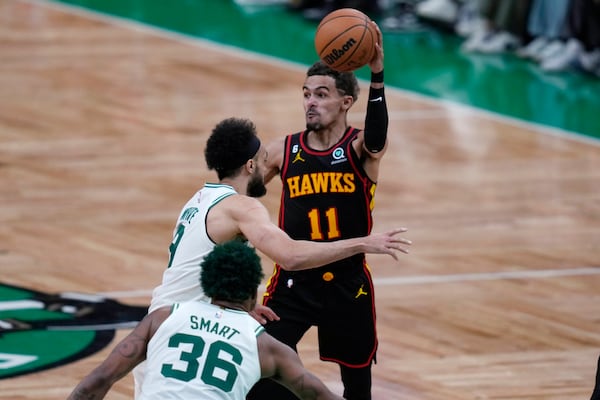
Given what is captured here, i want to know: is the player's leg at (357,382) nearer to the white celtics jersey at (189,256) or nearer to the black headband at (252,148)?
the white celtics jersey at (189,256)

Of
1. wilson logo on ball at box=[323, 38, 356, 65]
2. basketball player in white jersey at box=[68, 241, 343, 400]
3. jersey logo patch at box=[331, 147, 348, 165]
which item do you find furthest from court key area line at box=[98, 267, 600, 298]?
basketball player in white jersey at box=[68, 241, 343, 400]

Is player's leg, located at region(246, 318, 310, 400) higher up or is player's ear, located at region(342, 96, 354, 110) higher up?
player's ear, located at region(342, 96, 354, 110)

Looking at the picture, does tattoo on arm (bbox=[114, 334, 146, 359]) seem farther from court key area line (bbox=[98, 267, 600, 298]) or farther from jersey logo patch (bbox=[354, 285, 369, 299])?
court key area line (bbox=[98, 267, 600, 298])

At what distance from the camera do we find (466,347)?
8625mm

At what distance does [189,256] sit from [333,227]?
1.04m

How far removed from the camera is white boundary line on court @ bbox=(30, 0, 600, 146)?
539 inches

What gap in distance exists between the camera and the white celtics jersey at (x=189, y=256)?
19.2 ft

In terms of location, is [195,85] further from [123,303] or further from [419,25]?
[123,303]

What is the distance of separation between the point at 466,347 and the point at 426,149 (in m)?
4.55

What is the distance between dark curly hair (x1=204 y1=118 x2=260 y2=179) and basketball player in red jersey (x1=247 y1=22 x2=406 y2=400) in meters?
0.69

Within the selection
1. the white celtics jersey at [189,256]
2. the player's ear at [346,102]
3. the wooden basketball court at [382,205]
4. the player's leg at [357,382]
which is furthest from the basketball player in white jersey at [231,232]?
the wooden basketball court at [382,205]

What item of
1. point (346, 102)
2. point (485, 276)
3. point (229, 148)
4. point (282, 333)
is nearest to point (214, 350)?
point (229, 148)

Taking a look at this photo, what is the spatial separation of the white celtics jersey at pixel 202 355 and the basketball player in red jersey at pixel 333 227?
1.38 meters

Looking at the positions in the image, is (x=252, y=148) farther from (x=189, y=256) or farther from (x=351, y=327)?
(x=351, y=327)
